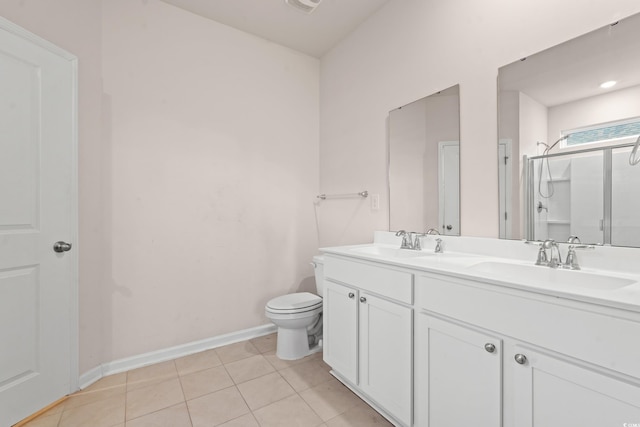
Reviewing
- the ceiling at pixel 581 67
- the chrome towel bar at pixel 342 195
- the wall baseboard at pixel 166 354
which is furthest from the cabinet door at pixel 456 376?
the wall baseboard at pixel 166 354

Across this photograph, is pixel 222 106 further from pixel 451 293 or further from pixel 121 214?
pixel 451 293

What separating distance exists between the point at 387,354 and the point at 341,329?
0.39 meters

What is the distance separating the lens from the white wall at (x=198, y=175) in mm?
2066

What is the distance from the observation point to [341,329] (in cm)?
179

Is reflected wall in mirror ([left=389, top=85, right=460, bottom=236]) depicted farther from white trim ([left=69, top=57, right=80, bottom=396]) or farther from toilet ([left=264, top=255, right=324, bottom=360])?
white trim ([left=69, top=57, right=80, bottom=396])

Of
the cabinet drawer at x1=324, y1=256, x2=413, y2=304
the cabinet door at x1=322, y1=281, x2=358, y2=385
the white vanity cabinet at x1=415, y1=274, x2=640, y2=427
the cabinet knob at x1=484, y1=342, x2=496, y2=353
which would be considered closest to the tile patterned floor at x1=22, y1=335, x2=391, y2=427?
the cabinet door at x1=322, y1=281, x2=358, y2=385

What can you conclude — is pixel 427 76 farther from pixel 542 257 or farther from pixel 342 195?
pixel 542 257

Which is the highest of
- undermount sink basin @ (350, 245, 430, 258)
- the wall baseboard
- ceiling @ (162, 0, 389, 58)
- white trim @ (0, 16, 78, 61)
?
ceiling @ (162, 0, 389, 58)

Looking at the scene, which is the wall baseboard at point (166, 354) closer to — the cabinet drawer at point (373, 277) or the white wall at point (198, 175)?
the white wall at point (198, 175)

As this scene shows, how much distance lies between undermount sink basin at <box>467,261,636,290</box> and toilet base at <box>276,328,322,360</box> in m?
1.43

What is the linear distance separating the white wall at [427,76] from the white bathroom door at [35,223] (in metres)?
1.96

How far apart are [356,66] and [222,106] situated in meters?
1.21

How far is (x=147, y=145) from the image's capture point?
215 cm

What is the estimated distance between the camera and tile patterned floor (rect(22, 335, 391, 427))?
1.54m
